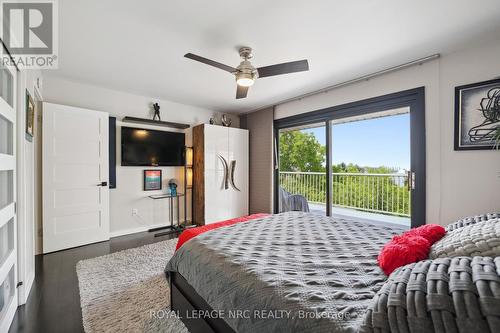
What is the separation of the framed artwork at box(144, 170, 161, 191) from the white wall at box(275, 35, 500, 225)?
4.10m

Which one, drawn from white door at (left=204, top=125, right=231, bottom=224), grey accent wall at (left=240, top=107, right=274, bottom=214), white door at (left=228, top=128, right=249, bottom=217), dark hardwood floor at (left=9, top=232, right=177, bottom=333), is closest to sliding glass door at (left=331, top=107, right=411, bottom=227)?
grey accent wall at (left=240, top=107, right=274, bottom=214)

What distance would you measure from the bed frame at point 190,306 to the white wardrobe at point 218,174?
2.61 meters

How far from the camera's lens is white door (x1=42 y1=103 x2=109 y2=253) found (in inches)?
125

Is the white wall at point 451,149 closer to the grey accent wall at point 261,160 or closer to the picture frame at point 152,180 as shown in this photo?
the grey accent wall at point 261,160

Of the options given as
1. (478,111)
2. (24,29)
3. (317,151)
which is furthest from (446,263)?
(317,151)

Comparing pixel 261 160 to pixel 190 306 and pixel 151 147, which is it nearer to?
pixel 151 147

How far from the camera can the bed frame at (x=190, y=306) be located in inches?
48.6

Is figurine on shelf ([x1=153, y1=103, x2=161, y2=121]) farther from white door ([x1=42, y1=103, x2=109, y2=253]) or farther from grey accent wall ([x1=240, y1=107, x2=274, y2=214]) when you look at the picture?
grey accent wall ([x1=240, y1=107, x2=274, y2=214])

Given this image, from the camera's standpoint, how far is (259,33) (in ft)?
7.14

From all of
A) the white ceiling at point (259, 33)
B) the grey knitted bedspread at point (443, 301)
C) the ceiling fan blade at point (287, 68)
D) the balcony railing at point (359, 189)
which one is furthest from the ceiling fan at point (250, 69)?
the balcony railing at point (359, 189)

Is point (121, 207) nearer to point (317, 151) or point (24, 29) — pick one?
point (24, 29)

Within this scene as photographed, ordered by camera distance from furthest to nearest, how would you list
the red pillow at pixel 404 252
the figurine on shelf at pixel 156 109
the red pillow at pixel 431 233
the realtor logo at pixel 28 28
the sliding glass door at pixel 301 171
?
the sliding glass door at pixel 301 171, the figurine on shelf at pixel 156 109, the realtor logo at pixel 28 28, the red pillow at pixel 431 233, the red pillow at pixel 404 252

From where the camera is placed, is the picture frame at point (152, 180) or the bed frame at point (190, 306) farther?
the picture frame at point (152, 180)

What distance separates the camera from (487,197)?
235cm
